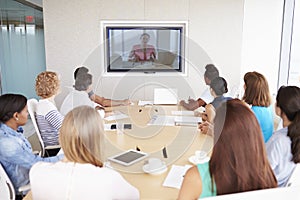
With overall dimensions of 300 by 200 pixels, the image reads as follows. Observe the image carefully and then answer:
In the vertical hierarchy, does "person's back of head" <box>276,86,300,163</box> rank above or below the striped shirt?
above

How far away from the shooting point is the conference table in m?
1.59

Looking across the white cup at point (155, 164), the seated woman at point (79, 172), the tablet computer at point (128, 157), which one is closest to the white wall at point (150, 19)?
the tablet computer at point (128, 157)

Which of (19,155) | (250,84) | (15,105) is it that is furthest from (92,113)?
(250,84)

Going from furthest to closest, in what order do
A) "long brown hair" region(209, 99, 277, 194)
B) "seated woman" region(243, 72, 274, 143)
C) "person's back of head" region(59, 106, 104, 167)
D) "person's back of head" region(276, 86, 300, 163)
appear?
"seated woman" region(243, 72, 274, 143)
"person's back of head" region(276, 86, 300, 163)
"person's back of head" region(59, 106, 104, 167)
"long brown hair" region(209, 99, 277, 194)

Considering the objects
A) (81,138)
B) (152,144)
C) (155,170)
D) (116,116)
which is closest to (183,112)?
(116,116)

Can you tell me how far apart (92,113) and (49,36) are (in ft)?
11.0

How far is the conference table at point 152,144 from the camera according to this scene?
5.23 ft

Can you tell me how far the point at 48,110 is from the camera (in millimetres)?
2639

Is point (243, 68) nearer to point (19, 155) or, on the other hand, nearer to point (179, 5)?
point (179, 5)

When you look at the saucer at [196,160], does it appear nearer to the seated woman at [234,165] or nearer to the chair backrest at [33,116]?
the seated woman at [234,165]

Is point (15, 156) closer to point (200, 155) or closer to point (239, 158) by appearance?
point (200, 155)

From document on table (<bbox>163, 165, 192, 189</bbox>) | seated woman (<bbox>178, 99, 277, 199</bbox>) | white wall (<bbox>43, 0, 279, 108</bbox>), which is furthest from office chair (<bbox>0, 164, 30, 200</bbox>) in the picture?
white wall (<bbox>43, 0, 279, 108</bbox>)

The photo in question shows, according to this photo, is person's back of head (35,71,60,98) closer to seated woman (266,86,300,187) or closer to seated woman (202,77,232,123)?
seated woman (202,77,232,123)

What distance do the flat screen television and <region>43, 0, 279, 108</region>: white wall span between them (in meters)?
0.12
